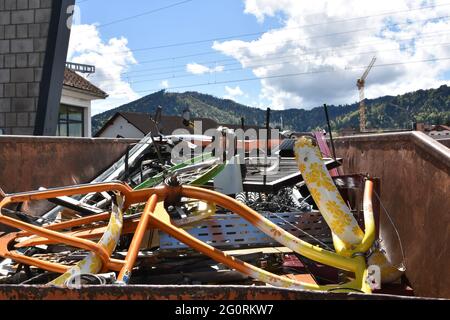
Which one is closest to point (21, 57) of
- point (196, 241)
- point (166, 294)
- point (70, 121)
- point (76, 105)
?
point (196, 241)

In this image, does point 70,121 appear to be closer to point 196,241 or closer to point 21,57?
point 21,57

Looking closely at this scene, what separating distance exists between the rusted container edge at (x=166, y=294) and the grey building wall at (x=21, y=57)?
8189 mm

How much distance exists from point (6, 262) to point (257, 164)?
88.9 inches

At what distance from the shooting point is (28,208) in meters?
3.82

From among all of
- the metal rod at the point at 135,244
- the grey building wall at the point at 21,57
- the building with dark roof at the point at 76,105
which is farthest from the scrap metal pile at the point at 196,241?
the building with dark roof at the point at 76,105

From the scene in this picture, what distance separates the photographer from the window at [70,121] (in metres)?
17.6

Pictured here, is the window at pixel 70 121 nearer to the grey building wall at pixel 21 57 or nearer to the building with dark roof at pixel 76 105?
the building with dark roof at pixel 76 105

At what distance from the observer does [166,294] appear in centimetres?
134

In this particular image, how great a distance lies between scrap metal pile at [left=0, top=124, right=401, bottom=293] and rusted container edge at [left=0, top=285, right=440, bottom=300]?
464mm

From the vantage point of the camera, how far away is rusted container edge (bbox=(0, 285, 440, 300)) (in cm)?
134

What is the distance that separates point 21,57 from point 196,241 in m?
8.15
